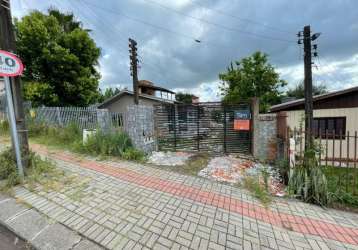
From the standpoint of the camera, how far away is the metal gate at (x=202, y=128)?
704 cm

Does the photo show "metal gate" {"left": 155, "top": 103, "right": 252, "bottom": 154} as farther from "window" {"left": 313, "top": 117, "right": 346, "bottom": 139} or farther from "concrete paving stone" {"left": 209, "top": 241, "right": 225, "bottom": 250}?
"window" {"left": 313, "top": 117, "right": 346, "bottom": 139}

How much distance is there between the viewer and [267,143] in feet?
21.9

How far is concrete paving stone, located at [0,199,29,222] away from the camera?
2.61 metres

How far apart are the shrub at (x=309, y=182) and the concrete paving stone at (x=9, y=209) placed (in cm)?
515

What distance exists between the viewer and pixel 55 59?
39.0 feet

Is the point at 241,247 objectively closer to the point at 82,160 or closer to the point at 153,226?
the point at 153,226

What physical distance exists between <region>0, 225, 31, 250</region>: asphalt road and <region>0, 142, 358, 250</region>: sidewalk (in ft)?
1.30

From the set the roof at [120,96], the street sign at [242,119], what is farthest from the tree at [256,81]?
the street sign at [242,119]

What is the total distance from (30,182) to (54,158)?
204 centimetres

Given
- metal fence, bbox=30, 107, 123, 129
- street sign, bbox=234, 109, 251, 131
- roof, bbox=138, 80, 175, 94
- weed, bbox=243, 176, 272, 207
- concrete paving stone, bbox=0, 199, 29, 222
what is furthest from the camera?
roof, bbox=138, 80, 175, 94

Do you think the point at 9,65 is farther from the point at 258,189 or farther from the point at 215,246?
the point at 258,189

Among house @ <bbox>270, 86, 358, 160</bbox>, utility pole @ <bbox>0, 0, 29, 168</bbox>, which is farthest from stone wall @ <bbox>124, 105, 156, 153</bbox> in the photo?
house @ <bbox>270, 86, 358, 160</bbox>

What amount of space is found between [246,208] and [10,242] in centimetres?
347

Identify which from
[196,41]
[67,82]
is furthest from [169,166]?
[67,82]
